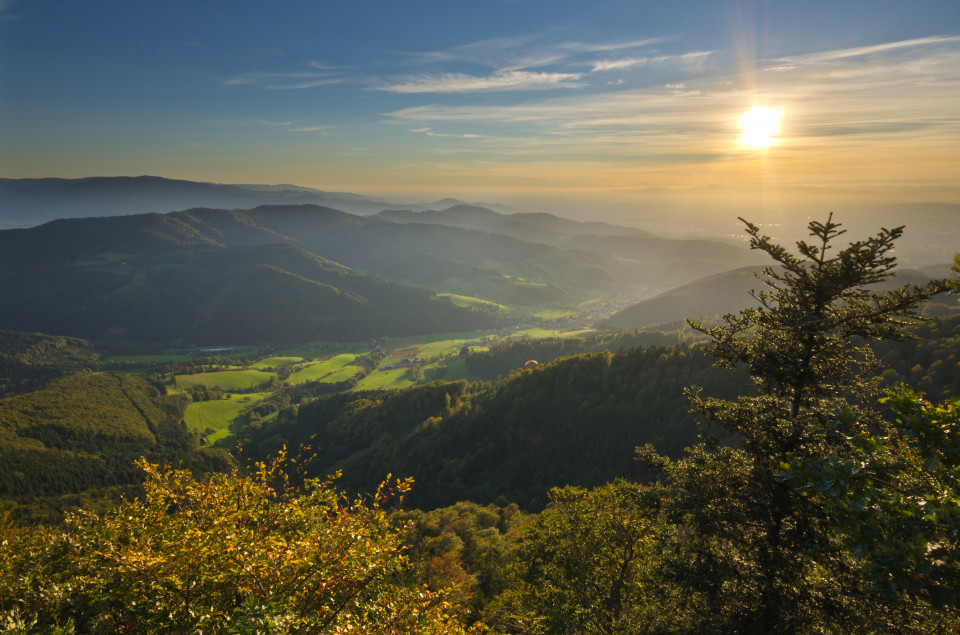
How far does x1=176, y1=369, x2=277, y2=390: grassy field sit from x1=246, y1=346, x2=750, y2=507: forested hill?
6910cm

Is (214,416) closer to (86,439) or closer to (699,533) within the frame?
(86,439)

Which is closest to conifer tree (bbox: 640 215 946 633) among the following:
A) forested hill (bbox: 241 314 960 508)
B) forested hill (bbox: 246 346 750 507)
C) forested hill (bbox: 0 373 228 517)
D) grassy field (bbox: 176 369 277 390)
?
forested hill (bbox: 241 314 960 508)

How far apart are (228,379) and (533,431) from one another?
15041 cm

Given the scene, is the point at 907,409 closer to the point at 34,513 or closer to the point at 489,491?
the point at 489,491

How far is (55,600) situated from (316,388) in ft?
598

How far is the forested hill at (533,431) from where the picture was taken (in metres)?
88.3

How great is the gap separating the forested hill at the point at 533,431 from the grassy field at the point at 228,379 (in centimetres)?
6910

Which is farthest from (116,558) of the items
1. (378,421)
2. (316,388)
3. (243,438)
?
(316,388)

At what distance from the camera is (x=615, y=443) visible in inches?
3583

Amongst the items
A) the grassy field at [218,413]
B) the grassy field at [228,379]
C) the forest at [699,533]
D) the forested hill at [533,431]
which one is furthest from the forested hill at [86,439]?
the forest at [699,533]

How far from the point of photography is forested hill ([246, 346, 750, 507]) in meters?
88.3

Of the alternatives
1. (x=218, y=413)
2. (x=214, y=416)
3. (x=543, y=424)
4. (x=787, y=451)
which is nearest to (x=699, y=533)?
(x=787, y=451)

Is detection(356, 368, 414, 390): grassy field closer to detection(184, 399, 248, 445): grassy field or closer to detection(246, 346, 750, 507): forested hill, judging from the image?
detection(246, 346, 750, 507): forested hill

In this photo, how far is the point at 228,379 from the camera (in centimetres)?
18462
